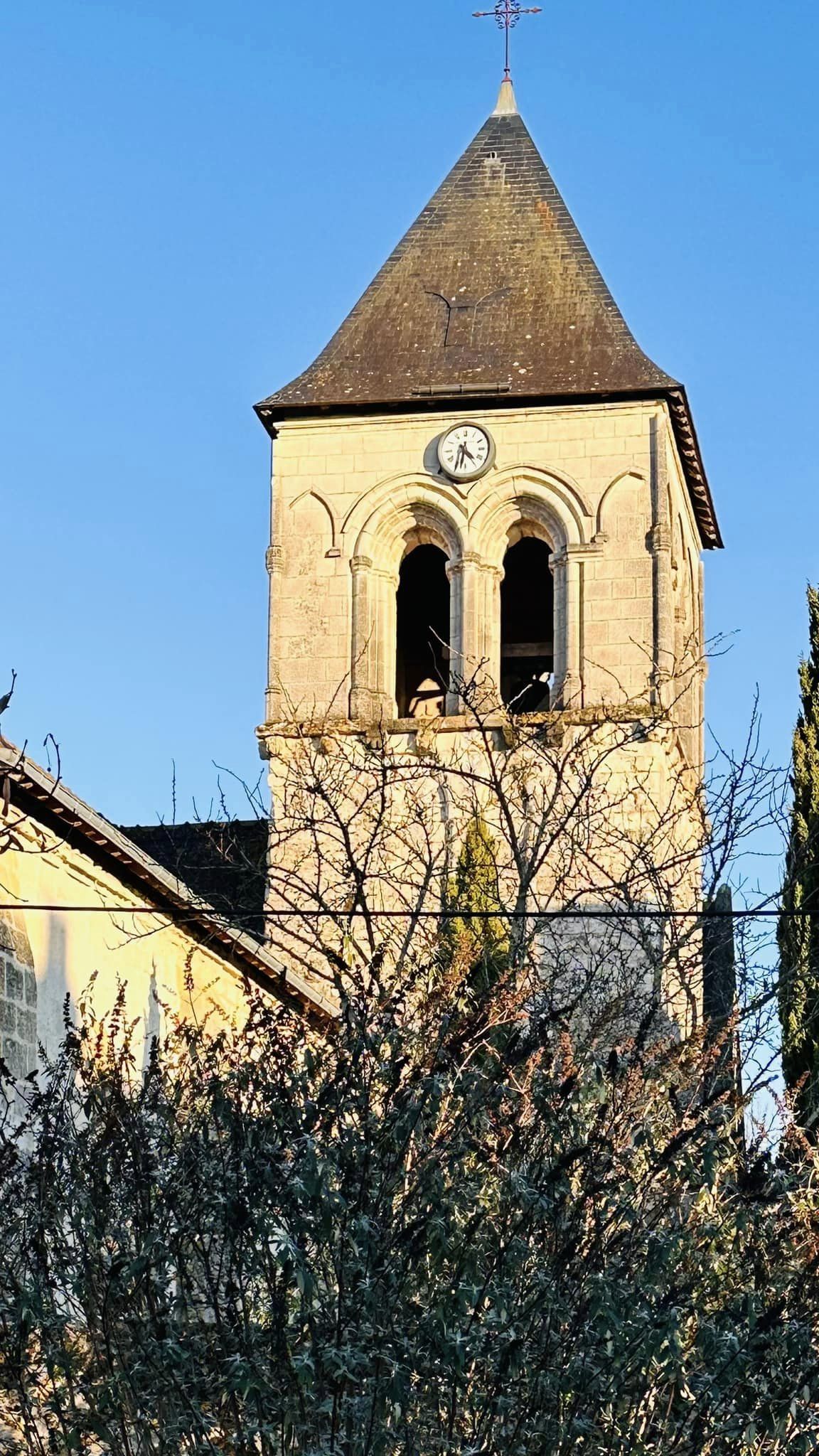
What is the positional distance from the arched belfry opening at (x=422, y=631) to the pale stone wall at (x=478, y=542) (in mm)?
1138

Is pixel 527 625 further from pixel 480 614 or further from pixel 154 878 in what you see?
pixel 154 878

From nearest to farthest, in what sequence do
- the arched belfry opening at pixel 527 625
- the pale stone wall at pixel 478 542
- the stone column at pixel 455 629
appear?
the pale stone wall at pixel 478 542 → the stone column at pixel 455 629 → the arched belfry opening at pixel 527 625

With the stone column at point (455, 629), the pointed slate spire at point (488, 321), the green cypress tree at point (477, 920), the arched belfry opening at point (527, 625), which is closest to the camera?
the green cypress tree at point (477, 920)

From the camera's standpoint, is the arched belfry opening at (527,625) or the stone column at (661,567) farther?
the arched belfry opening at (527,625)

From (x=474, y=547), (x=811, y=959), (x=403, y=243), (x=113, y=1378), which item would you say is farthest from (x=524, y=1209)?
(x=403, y=243)

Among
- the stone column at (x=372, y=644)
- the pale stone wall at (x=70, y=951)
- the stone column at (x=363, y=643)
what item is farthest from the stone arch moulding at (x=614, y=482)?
the pale stone wall at (x=70, y=951)

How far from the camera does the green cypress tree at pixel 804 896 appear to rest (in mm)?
16328

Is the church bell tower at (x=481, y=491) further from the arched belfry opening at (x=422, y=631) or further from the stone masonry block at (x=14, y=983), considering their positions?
the stone masonry block at (x=14, y=983)

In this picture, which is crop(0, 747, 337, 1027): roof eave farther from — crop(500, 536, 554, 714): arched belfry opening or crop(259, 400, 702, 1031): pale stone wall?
crop(500, 536, 554, 714): arched belfry opening

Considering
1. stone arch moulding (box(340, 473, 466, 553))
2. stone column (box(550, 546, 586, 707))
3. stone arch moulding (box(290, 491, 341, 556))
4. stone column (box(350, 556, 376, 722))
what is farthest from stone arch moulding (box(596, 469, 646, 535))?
stone arch moulding (box(290, 491, 341, 556))

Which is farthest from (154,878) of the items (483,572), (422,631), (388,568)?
(422,631)

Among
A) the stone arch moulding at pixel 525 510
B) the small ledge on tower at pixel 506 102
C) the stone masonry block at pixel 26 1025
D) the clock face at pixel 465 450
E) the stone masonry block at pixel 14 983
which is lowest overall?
the stone masonry block at pixel 26 1025

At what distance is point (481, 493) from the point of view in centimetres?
2739

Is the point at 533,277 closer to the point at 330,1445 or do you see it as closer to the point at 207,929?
the point at 207,929
